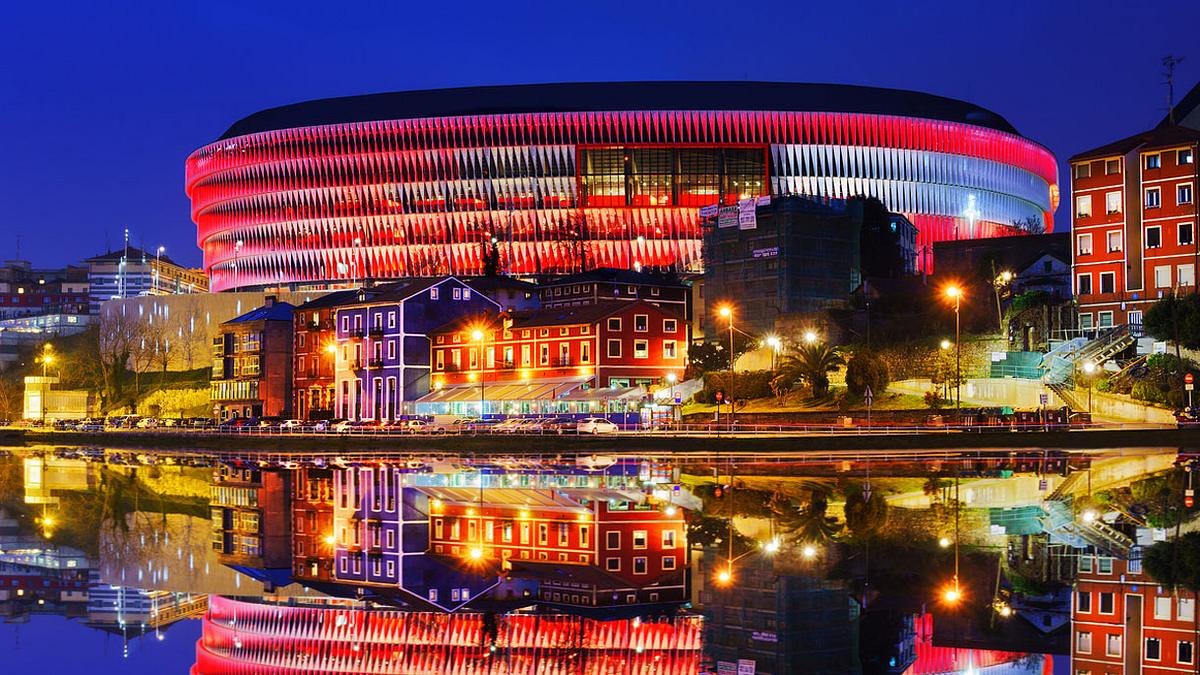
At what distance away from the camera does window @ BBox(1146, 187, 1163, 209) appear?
99750 millimetres

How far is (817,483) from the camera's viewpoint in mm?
55812

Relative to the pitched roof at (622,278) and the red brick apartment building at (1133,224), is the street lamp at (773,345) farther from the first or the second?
the red brick apartment building at (1133,224)

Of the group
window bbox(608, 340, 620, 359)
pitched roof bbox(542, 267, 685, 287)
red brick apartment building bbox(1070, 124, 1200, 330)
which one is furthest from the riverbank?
pitched roof bbox(542, 267, 685, 287)

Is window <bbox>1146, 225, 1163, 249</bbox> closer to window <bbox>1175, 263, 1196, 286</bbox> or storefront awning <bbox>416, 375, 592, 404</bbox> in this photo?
window <bbox>1175, 263, 1196, 286</bbox>

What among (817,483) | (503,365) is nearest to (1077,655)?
(817,483)

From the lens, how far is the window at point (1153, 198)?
99750 mm

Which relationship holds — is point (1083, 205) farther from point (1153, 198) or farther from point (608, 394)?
point (608, 394)

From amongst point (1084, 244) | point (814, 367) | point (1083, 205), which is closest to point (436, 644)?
point (814, 367)

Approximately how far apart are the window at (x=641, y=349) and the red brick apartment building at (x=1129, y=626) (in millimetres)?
81963

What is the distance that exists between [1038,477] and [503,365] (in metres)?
66.5

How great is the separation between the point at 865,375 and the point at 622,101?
80.1 metres

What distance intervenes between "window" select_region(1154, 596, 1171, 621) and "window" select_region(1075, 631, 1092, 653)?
1.81 metres

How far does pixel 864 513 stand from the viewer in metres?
42.4

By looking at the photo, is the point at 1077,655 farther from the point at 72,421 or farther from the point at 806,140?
the point at 806,140
